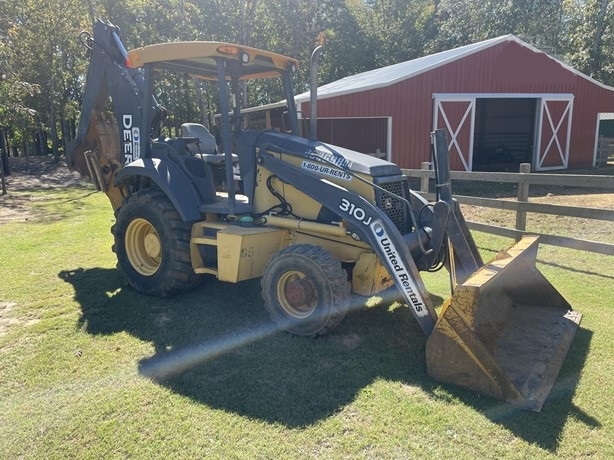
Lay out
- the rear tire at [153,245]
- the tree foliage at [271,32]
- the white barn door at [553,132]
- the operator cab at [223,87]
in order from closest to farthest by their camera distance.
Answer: the operator cab at [223,87] < the rear tire at [153,245] < the white barn door at [553,132] < the tree foliage at [271,32]

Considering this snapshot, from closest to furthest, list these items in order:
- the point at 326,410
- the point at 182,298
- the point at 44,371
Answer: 1. the point at 326,410
2. the point at 44,371
3. the point at 182,298

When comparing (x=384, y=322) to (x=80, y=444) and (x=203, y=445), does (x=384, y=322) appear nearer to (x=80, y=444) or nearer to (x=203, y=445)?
(x=203, y=445)

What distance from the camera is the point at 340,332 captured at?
15.2 feet

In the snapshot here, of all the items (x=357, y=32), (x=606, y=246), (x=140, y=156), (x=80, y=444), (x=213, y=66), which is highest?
(x=357, y=32)

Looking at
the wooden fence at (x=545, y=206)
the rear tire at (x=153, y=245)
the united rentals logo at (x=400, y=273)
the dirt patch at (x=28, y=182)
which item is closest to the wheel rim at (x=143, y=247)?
the rear tire at (x=153, y=245)

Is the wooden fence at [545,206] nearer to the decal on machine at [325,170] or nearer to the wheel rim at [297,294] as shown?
the decal on machine at [325,170]

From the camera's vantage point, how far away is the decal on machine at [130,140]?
6391 mm

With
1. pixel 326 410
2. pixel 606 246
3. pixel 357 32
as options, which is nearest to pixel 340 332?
pixel 326 410

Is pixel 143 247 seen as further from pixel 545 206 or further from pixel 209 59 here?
pixel 545 206

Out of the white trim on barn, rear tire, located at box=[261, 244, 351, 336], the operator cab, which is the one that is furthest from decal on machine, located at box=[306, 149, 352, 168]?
the white trim on barn

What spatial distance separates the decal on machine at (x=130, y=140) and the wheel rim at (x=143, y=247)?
1.02 m

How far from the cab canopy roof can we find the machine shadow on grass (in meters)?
2.47

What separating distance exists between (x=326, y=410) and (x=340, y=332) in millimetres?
1205

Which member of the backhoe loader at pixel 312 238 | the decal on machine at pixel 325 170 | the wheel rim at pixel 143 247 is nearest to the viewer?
the backhoe loader at pixel 312 238
